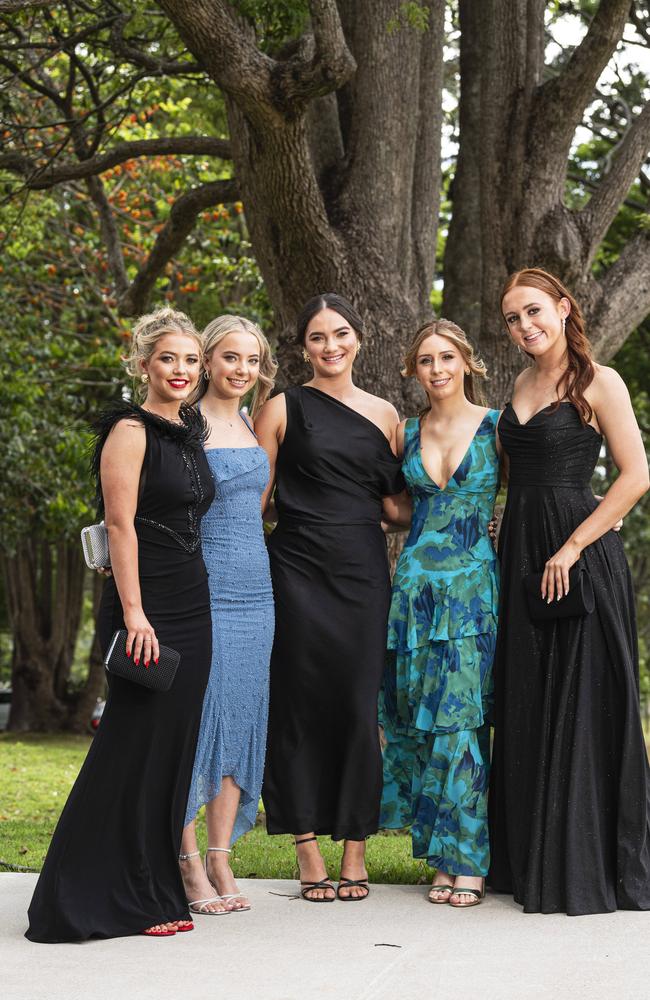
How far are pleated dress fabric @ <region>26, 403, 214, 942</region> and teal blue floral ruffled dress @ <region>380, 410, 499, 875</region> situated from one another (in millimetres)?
1014

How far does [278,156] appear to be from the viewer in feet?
23.2

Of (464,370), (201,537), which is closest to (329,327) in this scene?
(464,370)

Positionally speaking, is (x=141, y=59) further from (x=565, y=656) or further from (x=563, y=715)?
(x=563, y=715)

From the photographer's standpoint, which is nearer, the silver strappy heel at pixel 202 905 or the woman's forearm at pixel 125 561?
the woman's forearm at pixel 125 561

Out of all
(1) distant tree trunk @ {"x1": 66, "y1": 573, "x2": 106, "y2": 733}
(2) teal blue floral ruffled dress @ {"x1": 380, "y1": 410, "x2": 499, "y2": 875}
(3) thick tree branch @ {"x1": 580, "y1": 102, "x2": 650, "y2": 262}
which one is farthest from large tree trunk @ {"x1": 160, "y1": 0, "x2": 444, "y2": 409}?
(1) distant tree trunk @ {"x1": 66, "y1": 573, "x2": 106, "y2": 733}

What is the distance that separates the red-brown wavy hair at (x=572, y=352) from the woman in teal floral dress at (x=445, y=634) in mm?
371

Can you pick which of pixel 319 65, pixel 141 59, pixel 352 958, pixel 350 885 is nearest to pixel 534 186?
pixel 319 65

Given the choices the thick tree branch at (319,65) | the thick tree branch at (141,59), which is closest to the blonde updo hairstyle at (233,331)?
the thick tree branch at (319,65)

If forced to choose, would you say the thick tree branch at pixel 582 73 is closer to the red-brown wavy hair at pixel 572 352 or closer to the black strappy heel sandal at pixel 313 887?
the red-brown wavy hair at pixel 572 352

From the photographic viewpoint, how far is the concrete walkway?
3.77 meters

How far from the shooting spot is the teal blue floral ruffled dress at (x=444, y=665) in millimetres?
5062

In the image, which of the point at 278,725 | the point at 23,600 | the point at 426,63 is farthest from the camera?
the point at 23,600

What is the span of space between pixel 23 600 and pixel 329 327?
17.2 metres

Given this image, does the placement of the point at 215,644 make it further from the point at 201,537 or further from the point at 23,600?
the point at 23,600
